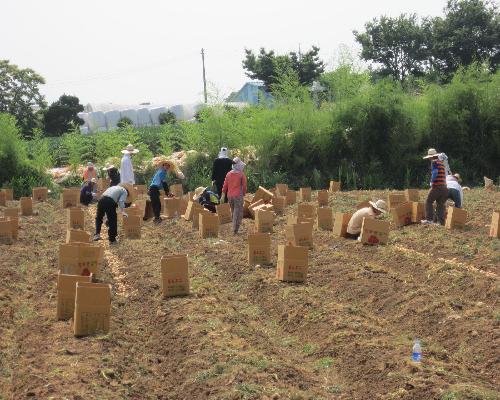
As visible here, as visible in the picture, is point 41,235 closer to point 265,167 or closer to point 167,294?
point 167,294

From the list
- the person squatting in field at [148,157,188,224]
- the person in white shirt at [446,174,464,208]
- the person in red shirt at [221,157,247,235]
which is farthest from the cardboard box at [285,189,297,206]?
the person in white shirt at [446,174,464,208]

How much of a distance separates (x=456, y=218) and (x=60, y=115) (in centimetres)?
3618

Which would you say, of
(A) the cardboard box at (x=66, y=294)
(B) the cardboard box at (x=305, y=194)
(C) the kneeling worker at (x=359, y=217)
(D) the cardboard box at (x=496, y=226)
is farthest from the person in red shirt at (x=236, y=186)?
(A) the cardboard box at (x=66, y=294)

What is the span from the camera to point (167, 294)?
8836 mm

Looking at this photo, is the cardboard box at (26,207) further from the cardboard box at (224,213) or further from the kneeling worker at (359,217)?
the kneeling worker at (359,217)

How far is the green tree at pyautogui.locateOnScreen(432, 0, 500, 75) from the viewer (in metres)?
40.4

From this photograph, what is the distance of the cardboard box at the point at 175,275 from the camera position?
8680 mm

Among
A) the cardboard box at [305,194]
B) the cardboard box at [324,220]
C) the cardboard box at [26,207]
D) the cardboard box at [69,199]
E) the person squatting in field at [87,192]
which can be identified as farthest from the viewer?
the cardboard box at [69,199]

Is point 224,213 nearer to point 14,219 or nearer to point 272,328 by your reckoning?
point 14,219

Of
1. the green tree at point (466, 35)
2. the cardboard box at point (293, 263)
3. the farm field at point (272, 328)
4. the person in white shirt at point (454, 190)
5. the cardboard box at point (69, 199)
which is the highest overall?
the green tree at point (466, 35)

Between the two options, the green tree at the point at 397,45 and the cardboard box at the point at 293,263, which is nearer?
the cardboard box at the point at 293,263

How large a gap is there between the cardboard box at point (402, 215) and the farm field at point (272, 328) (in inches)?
39.6

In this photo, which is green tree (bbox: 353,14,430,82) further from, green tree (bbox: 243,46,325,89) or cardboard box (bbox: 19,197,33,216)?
cardboard box (bbox: 19,197,33,216)

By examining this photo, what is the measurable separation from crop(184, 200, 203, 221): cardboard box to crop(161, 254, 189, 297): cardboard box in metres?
5.90
